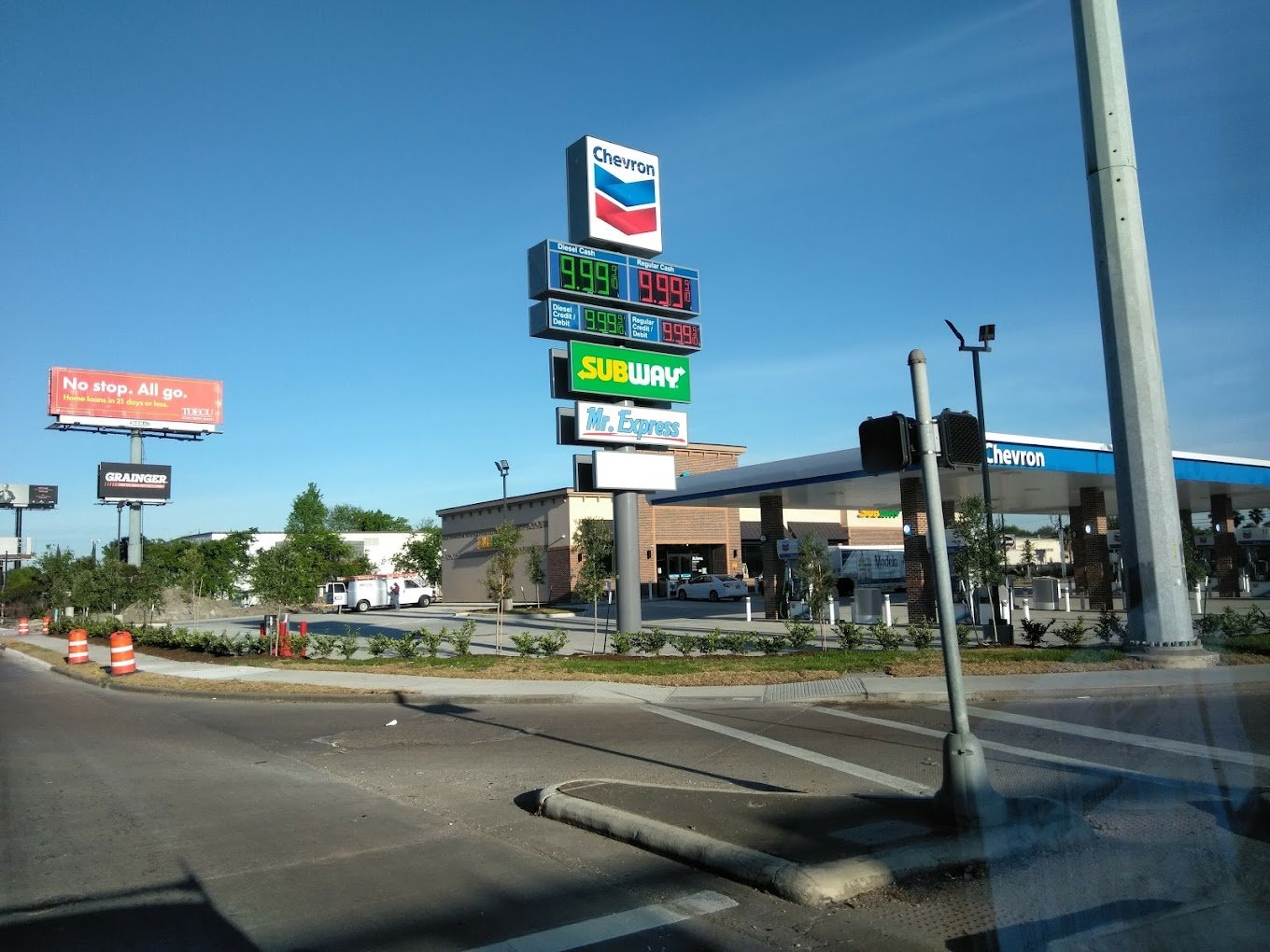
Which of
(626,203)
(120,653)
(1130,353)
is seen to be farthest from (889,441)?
(120,653)

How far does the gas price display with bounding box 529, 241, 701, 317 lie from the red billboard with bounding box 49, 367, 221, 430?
47188mm

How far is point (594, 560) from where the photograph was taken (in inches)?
1004

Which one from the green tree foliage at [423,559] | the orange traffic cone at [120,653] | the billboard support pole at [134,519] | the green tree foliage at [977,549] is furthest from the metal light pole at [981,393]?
the green tree foliage at [423,559]

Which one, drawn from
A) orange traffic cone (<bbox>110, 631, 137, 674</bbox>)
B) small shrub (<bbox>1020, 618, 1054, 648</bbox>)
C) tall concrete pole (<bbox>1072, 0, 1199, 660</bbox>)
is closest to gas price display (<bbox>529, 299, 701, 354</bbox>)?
small shrub (<bbox>1020, 618, 1054, 648</bbox>)

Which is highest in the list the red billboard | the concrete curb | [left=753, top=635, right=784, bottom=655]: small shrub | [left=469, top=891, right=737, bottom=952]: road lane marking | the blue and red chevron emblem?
the red billboard

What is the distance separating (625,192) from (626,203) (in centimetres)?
28

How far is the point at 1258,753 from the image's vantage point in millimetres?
8938

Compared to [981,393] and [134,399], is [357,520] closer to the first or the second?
[134,399]

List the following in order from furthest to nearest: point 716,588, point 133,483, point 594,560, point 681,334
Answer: point 133,483 < point 716,588 < point 594,560 < point 681,334

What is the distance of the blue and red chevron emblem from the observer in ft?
79.4

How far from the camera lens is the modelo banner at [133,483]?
59.4m

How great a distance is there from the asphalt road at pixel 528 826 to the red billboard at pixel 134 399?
2027 inches

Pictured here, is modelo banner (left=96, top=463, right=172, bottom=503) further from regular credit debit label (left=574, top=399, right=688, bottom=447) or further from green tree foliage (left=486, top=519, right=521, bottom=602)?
regular credit debit label (left=574, top=399, right=688, bottom=447)

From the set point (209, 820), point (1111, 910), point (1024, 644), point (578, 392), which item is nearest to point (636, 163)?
point (578, 392)
